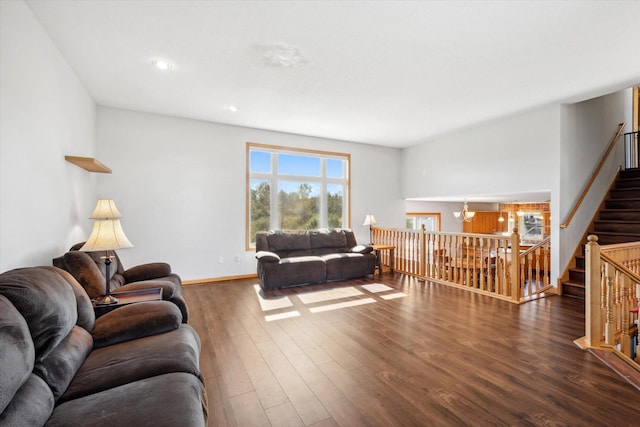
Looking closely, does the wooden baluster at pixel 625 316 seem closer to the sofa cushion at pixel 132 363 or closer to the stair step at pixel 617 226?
the stair step at pixel 617 226

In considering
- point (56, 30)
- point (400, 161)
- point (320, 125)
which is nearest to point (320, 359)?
point (56, 30)

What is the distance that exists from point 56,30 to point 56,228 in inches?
72.9

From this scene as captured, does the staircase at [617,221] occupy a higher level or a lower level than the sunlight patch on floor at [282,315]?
higher

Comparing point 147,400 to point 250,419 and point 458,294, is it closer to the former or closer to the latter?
point 250,419

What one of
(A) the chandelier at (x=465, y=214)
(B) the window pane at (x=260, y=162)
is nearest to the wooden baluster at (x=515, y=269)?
(A) the chandelier at (x=465, y=214)

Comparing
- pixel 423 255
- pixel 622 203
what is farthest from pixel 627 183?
pixel 423 255

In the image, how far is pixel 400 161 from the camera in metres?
7.68

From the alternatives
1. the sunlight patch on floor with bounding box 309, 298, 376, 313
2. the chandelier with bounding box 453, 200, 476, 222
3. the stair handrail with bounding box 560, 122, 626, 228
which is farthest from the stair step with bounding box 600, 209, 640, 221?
the sunlight patch on floor with bounding box 309, 298, 376, 313

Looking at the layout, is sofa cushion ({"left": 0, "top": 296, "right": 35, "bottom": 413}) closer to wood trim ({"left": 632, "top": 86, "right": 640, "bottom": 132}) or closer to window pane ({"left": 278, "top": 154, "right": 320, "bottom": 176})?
window pane ({"left": 278, "top": 154, "right": 320, "bottom": 176})

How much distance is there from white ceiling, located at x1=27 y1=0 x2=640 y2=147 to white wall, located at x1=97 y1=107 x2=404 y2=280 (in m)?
0.52

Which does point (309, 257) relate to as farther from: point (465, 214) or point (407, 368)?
point (465, 214)

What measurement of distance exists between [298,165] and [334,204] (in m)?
1.23

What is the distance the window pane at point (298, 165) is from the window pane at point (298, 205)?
0.24 metres

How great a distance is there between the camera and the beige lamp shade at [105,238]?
8.10 ft
